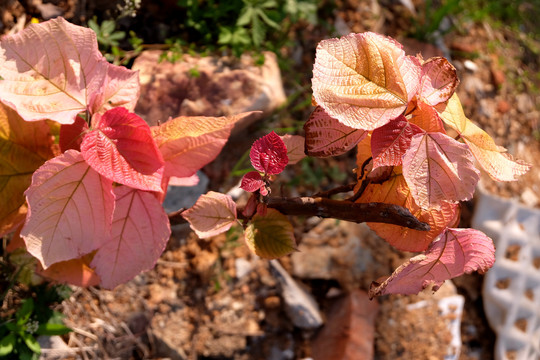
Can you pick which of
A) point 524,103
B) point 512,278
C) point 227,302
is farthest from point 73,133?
point 524,103

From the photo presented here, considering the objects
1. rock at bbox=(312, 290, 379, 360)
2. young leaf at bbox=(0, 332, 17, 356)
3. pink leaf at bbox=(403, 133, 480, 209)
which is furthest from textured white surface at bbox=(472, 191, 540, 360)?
young leaf at bbox=(0, 332, 17, 356)

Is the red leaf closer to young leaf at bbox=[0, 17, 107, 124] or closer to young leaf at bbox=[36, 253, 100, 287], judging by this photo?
young leaf at bbox=[0, 17, 107, 124]

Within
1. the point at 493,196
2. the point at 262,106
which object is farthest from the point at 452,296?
A: the point at 262,106

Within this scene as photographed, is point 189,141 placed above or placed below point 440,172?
below

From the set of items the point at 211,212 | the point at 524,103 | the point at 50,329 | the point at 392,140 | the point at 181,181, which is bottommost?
the point at 524,103

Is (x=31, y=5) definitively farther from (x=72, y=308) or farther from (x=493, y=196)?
(x=493, y=196)

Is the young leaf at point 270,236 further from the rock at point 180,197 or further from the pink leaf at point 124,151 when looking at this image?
the rock at point 180,197

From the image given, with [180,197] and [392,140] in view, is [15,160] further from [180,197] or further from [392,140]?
[392,140]
